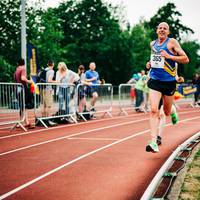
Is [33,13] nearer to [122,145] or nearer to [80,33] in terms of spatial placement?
[80,33]

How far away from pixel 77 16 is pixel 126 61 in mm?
11388

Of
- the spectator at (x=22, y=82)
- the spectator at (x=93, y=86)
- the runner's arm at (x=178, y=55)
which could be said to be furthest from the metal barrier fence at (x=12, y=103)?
the runner's arm at (x=178, y=55)

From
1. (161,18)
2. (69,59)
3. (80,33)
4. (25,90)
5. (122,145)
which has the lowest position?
(122,145)

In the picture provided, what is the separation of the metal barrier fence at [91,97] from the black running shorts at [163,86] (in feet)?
23.2

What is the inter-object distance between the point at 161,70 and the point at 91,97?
26.5ft

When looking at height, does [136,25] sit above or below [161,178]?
above

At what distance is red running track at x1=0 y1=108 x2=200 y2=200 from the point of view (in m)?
4.72

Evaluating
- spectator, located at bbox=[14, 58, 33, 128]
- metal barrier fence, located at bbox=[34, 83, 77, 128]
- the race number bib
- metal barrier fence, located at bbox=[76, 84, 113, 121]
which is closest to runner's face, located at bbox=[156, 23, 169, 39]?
the race number bib

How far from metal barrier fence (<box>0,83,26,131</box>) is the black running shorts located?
17.4 ft

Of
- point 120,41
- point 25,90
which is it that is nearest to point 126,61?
point 120,41

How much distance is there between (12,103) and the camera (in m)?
11.4

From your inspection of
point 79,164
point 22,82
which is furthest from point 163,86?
point 22,82

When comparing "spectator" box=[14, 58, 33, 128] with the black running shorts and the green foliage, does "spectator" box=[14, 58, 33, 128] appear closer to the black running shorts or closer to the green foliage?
the black running shorts

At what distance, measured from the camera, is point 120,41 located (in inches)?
2174
